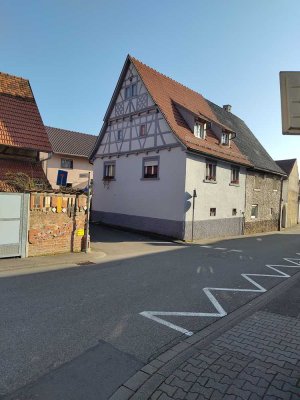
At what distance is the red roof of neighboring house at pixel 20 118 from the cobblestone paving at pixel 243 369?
1105 cm

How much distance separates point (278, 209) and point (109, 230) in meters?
18.3

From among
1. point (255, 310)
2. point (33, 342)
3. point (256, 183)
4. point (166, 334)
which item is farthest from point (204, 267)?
point (256, 183)

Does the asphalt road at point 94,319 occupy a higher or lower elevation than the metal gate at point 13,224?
lower

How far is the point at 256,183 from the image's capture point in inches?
1065

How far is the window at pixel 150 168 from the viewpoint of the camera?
2071 cm

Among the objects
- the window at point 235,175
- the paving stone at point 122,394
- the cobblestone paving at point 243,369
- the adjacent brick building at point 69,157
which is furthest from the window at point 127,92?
the paving stone at point 122,394

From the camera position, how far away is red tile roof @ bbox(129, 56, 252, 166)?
65.3 ft

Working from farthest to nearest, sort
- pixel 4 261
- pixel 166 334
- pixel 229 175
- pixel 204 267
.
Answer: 1. pixel 229 175
2. pixel 204 267
3. pixel 4 261
4. pixel 166 334

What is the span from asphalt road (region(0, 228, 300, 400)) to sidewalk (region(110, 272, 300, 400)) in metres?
0.26

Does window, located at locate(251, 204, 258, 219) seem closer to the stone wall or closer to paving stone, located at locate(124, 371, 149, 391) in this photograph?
the stone wall

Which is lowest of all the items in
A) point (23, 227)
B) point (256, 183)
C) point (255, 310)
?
point (255, 310)

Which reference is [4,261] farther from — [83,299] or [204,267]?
[204,267]

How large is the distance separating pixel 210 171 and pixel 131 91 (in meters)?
7.61

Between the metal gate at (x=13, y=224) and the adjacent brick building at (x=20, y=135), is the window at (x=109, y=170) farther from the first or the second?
the metal gate at (x=13, y=224)
